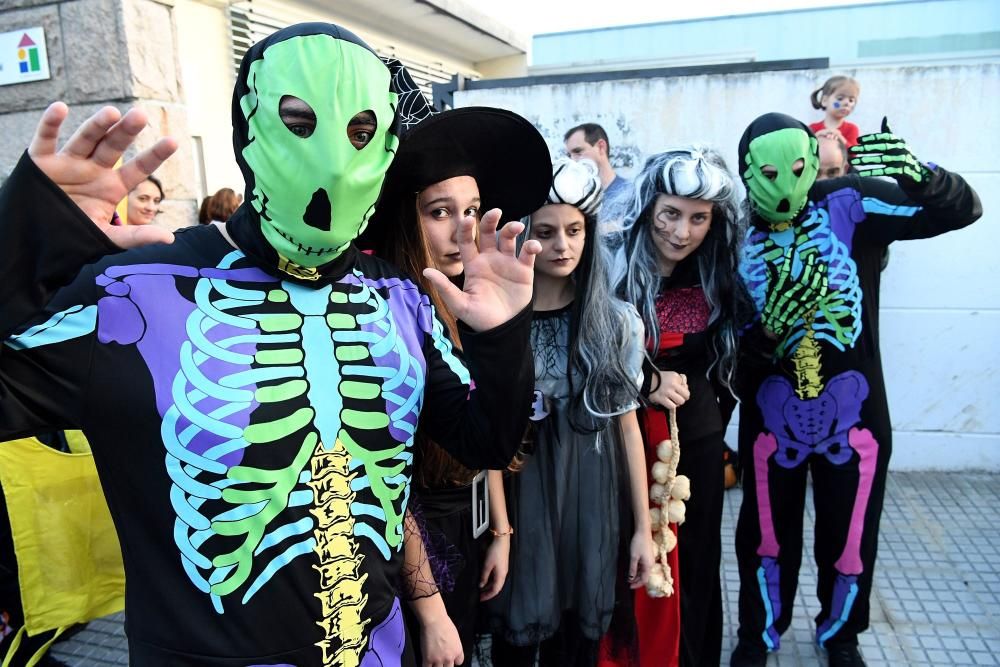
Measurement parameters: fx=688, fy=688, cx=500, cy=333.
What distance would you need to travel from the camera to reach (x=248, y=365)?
1129mm

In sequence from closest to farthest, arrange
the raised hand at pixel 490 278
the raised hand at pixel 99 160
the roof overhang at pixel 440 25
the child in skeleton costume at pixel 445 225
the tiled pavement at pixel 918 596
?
the raised hand at pixel 99 160 < the raised hand at pixel 490 278 < the child in skeleton costume at pixel 445 225 < the tiled pavement at pixel 918 596 < the roof overhang at pixel 440 25

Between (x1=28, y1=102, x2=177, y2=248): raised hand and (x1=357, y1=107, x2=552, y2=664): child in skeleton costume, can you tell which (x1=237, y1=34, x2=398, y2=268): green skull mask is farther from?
(x1=357, y1=107, x2=552, y2=664): child in skeleton costume

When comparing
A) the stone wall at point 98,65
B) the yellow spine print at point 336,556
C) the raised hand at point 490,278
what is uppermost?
the stone wall at point 98,65

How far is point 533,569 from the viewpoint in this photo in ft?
6.59

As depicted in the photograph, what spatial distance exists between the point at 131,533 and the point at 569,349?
129 centimetres

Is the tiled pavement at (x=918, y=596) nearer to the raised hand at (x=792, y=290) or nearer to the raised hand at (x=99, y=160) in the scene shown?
the raised hand at (x=792, y=290)

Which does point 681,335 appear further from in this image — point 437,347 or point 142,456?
point 142,456

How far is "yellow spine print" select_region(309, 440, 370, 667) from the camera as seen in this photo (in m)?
1.16

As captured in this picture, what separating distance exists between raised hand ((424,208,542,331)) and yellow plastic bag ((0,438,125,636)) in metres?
1.79

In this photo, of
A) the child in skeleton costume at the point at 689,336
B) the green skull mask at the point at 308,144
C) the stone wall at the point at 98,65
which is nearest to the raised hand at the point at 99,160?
the green skull mask at the point at 308,144

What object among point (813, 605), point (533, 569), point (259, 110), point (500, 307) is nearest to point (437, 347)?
point (500, 307)

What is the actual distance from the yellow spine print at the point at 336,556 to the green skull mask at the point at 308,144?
365mm

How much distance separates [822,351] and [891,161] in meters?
0.67

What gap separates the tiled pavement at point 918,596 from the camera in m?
2.78
